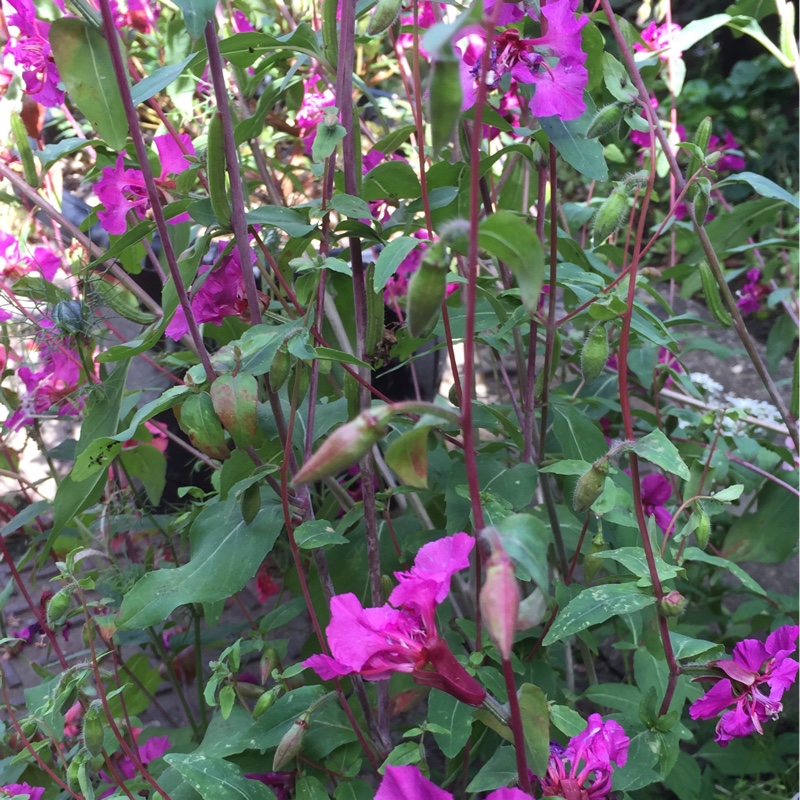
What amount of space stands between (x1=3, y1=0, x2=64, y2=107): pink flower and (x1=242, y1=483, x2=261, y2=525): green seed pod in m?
0.41

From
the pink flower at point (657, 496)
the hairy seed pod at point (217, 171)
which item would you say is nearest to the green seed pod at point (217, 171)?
the hairy seed pod at point (217, 171)

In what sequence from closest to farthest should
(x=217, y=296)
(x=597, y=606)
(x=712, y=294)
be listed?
(x=597, y=606) < (x=217, y=296) < (x=712, y=294)

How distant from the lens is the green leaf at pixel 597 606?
20.6 inches

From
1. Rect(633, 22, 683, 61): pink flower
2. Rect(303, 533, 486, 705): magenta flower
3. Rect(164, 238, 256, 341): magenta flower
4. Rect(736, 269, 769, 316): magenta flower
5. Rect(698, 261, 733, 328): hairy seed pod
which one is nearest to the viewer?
Rect(303, 533, 486, 705): magenta flower

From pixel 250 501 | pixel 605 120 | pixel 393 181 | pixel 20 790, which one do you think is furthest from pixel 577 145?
pixel 20 790

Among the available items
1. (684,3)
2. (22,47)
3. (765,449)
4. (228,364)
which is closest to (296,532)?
(228,364)

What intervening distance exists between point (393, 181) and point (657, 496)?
0.46 meters

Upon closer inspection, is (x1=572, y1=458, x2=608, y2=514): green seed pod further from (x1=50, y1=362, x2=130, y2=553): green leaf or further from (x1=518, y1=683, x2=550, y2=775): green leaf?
(x1=50, y1=362, x2=130, y2=553): green leaf

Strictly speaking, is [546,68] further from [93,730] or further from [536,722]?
[93,730]

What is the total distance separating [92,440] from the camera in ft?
2.25

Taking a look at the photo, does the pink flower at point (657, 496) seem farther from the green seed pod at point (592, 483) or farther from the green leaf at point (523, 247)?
the green leaf at point (523, 247)

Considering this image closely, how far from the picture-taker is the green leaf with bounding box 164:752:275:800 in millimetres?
533

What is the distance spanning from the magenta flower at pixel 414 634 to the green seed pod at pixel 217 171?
29 centimetres

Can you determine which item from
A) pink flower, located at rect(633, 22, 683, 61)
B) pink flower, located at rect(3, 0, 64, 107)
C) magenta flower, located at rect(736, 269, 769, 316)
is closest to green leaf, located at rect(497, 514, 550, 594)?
pink flower, located at rect(3, 0, 64, 107)
